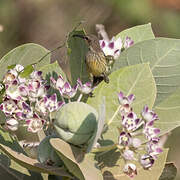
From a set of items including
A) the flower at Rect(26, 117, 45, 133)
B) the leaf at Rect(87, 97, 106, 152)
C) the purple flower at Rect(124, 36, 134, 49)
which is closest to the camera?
the leaf at Rect(87, 97, 106, 152)

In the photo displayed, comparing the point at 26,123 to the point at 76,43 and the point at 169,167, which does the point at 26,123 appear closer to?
the point at 76,43

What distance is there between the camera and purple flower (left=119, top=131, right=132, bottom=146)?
1214 mm

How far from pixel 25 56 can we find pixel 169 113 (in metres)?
0.53

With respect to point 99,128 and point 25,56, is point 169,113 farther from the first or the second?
point 25,56

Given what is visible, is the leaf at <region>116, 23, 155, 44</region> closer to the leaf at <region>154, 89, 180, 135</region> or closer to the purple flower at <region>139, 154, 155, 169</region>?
the leaf at <region>154, 89, 180, 135</region>

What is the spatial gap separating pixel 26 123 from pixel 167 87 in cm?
46

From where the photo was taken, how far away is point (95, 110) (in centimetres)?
129

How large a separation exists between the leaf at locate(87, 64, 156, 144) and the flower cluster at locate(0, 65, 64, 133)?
0.15 meters

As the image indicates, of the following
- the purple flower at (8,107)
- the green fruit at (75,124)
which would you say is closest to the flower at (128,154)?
the green fruit at (75,124)

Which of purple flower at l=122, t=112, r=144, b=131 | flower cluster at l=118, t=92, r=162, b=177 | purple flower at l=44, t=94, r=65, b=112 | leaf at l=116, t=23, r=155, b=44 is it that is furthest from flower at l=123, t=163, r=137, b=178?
leaf at l=116, t=23, r=155, b=44

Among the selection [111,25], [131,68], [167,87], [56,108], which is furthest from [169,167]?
[111,25]

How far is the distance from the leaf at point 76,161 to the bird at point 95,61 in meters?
0.30

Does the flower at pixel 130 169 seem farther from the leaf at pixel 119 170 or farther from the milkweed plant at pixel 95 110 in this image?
the leaf at pixel 119 170

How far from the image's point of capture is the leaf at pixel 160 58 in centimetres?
145
